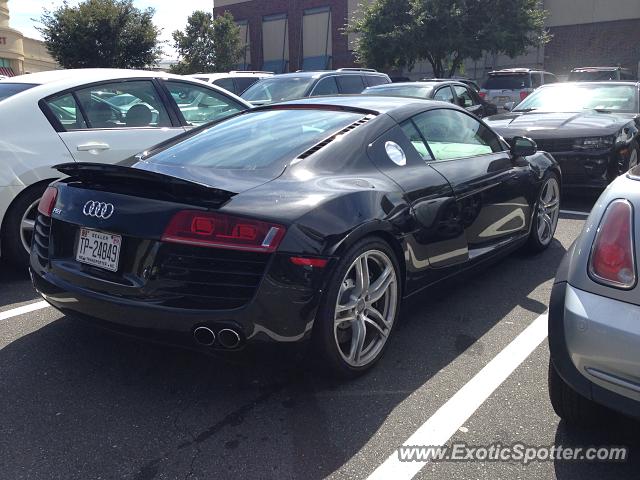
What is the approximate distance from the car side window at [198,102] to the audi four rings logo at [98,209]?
2.84 meters

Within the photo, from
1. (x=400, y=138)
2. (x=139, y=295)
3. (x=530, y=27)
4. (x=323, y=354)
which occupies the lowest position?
(x=323, y=354)

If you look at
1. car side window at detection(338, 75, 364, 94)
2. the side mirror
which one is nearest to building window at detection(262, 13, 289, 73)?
car side window at detection(338, 75, 364, 94)

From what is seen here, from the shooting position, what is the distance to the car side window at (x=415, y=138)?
12.0 feet

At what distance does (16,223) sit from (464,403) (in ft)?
11.5

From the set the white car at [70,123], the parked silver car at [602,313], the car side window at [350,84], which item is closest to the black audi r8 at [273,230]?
the parked silver car at [602,313]

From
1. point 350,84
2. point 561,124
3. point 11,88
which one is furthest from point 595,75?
point 11,88

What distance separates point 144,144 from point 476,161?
277 cm

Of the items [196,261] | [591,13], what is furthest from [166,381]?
[591,13]

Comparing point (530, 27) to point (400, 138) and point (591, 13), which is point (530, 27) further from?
point (400, 138)

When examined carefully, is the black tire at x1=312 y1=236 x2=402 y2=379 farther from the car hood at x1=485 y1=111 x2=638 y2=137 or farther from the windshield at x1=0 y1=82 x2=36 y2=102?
the car hood at x1=485 y1=111 x2=638 y2=137

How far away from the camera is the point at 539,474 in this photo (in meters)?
2.34

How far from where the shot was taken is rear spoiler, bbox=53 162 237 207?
103 inches

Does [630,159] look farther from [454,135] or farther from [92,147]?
[92,147]

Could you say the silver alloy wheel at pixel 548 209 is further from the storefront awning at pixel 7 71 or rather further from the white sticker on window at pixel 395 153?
the storefront awning at pixel 7 71
